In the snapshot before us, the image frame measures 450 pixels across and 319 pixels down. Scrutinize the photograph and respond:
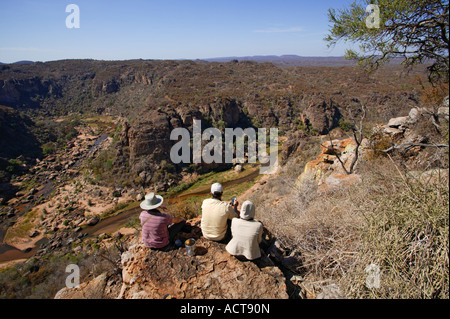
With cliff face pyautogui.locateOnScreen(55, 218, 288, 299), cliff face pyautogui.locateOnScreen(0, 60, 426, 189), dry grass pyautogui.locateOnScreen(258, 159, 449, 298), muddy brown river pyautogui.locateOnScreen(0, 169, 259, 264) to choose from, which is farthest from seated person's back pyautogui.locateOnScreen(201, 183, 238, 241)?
cliff face pyautogui.locateOnScreen(0, 60, 426, 189)

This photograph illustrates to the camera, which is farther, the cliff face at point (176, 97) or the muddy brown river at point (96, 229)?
the cliff face at point (176, 97)

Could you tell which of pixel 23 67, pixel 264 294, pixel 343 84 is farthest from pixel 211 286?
pixel 23 67

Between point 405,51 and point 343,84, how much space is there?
58912mm

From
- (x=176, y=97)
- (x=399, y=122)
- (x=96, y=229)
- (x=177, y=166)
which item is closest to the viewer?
(x=399, y=122)

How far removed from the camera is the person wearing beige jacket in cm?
331

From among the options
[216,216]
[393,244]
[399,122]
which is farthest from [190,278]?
[399,122]

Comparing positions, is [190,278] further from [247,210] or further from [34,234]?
[34,234]

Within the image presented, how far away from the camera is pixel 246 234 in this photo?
3316 mm

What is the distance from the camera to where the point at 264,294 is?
290 centimetres

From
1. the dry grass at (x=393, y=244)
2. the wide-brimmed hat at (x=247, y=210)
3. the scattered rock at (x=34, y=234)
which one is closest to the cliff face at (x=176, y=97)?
Answer: the scattered rock at (x=34, y=234)

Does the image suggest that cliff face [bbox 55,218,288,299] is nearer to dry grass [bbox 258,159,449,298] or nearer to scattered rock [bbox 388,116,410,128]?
dry grass [bbox 258,159,449,298]

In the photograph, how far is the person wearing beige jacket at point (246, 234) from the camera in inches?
130

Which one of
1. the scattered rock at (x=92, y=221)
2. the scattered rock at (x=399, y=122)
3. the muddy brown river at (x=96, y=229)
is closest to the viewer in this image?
the scattered rock at (x=399, y=122)

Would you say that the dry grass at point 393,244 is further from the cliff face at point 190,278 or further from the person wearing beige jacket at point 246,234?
the person wearing beige jacket at point 246,234
